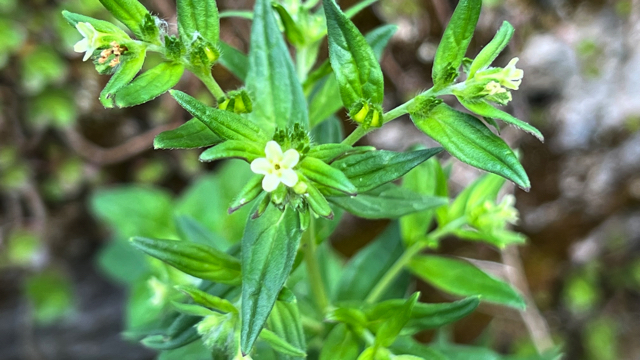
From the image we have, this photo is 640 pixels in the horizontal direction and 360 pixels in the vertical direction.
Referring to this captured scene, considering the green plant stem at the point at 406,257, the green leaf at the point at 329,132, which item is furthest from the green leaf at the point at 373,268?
the green leaf at the point at 329,132

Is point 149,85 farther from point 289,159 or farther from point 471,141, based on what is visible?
point 471,141

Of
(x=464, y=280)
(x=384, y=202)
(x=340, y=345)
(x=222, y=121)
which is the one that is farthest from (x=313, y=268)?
(x=222, y=121)

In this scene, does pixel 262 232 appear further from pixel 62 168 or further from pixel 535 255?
pixel 535 255

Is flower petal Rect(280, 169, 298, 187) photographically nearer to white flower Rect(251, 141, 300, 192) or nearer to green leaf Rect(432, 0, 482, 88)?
white flower Rect(251, 141, 300, 192)

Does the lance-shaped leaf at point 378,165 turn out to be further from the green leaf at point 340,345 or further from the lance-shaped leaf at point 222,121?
the green leaf at point 340,345

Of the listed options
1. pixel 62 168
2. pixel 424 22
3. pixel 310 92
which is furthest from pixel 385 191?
pixel 62 168
